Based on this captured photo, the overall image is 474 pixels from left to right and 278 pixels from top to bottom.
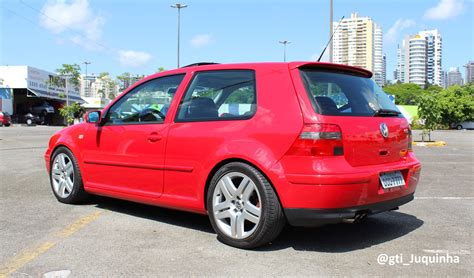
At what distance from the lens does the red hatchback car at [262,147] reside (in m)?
3.75

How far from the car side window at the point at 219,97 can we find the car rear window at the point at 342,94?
55cm

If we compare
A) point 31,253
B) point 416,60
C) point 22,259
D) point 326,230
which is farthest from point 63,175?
point 416,60

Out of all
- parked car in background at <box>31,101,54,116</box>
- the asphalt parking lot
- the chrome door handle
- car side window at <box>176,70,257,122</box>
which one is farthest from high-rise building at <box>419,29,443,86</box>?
the chrome door handle

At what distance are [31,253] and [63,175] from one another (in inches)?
85.4

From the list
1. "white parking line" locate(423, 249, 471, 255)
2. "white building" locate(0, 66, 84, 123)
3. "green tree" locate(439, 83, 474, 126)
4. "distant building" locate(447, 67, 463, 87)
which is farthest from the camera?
Answer: "distant building" locate(447, 67, 463, 87)

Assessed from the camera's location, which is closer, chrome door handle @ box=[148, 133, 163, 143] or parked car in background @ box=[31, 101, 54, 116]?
chrome door handle @ box=[148, 133, 163, 143]

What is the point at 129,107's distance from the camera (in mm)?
5273

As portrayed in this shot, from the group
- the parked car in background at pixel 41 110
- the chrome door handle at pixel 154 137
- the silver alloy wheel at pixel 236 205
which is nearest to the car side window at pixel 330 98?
the silver alloy wheel at pixel 236 205

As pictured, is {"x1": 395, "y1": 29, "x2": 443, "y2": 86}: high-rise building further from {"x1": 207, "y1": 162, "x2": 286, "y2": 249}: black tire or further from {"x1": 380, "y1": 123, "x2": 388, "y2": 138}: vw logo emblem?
{"x1": 207, "y1": 162, "x2": 286, "y2": 249}: black tire

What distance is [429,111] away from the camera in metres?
20.9

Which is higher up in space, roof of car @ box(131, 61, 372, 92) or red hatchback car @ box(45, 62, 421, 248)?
roof of car @ box(131, 61, 372, 92)

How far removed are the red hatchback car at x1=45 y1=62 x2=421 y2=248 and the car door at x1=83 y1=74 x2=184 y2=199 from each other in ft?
0.05

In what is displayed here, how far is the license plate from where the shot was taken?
4.03m

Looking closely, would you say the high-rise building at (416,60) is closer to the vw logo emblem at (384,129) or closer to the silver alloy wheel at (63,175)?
the silver alloy wheel at (63,175)
